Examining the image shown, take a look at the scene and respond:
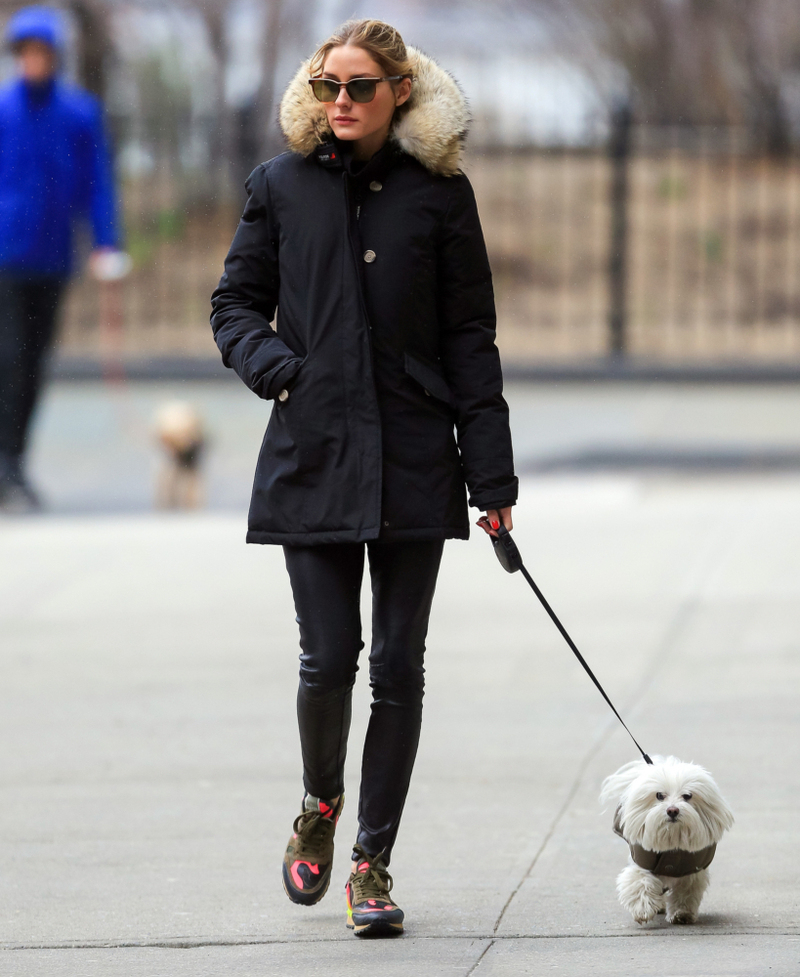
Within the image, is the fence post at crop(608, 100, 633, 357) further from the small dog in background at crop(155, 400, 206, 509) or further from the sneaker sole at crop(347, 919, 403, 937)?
the sneaker sole at crop(347, 919, 403, 937)

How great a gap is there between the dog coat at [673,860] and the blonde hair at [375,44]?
1639mm

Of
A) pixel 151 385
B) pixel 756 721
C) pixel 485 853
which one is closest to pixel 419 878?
pixel 485 853

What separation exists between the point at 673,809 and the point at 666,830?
5 centimetres

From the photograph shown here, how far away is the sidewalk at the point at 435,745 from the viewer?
3.47 meters

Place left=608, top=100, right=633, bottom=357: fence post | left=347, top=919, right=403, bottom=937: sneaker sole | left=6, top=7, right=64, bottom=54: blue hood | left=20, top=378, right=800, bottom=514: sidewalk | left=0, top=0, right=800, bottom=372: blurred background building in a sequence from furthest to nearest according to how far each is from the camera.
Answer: left=0, top=0, right=800, bottom=372: blurred background building < left=608, top=100, right=633, bottom=357: fence post < left=20, top=378, right=800, bottom=514: sidewalk < left=6, top=7, right=64, bottom=54: blue hood < left=347, top=919, right=403, bottom=937: sneaker sole

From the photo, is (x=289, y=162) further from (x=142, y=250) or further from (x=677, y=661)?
(x=142, y=250)

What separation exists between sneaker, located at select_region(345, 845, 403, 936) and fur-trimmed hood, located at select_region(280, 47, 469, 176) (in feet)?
4.74

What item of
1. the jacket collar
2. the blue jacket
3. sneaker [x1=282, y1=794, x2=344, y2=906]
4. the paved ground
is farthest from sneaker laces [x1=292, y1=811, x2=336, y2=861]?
the blue jacket

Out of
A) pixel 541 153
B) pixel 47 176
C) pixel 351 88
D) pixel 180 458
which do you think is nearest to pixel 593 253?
pixel 541 153

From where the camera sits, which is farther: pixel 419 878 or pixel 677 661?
pixel 677 661

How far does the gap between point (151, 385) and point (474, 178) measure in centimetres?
618

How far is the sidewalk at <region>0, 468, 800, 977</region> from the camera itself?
11.4 ft

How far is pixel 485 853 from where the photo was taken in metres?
4.05

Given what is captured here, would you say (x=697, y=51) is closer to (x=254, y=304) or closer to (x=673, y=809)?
(x=254, y=304)
